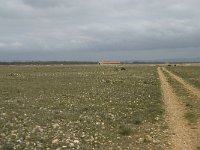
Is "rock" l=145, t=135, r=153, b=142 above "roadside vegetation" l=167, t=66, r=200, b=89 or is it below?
above

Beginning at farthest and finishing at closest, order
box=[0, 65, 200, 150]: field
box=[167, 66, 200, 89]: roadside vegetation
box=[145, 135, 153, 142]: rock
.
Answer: box=[167, 66, 200, 89]: roadside vegetation → box=[145, 135, 153, 142]: rock → box=[0, 65, 200, 150]: field

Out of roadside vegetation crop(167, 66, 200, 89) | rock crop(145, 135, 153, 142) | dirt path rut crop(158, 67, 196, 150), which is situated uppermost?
dirt path rut crop(158, 67, 196, 150)

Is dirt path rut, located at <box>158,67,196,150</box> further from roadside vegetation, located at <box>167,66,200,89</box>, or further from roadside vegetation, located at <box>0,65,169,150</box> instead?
roadside vegetation, located at <box>167,66,200,89</box>

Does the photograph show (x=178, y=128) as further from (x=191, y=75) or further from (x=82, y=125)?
(x=191, y=75)

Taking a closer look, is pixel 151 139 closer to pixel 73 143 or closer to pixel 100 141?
pixel 100 141

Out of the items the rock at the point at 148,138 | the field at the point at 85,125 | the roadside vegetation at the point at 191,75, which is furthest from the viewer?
the roadside vegetation at the point at 191,75

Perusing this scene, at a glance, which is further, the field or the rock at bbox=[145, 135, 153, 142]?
the rock at bbox=[145, 135, 153, 142]

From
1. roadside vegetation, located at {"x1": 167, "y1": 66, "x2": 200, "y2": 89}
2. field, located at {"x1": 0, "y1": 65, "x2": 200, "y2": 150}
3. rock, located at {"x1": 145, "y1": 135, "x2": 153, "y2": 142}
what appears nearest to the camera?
field, located at {"x1": 0, "y1": 65, "x2": 200, "y2": 150}

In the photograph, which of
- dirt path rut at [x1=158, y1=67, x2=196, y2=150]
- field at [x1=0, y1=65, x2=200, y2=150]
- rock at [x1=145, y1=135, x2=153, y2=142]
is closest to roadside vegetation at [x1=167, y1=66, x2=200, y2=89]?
dirt path rut at [x1=158, y1=67, x2=196, y2=150]

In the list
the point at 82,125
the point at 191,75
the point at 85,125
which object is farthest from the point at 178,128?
the point at 191,75

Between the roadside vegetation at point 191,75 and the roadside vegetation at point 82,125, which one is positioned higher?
the roadside vegetation at point 82,125

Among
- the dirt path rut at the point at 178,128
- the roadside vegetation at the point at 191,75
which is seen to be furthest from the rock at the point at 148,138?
the roadside vegetation at the point at 191,75

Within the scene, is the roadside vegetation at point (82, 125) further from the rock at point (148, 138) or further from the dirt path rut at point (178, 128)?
the dirt path rut at point (178, 128)

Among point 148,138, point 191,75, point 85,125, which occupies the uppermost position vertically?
point 85,125
